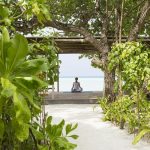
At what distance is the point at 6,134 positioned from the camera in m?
2.01

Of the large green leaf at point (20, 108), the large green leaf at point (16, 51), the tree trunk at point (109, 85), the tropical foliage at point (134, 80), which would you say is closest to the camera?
the large green leaf at point (20, 108)

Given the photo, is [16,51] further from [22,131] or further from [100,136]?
[100,136]

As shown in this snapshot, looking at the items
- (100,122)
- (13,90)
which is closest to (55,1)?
(100,122)

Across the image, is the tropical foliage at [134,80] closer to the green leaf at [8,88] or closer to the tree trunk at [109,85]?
the tree trunk at [109,85]

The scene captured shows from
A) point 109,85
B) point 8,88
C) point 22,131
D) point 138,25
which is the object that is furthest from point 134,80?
point 8,88

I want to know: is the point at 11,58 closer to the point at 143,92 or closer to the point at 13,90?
the point at 13,90

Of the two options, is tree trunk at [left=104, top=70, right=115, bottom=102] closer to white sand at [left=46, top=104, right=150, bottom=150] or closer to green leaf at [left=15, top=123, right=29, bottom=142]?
white sand at [left=46, top=104, right=150, bottom=150]

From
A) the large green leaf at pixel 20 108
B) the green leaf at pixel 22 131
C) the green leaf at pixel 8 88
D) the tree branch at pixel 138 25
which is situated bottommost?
the green leaf at pixel 22 131

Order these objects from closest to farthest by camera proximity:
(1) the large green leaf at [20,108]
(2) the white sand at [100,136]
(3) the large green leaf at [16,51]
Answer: (1) the large green leaf at [20,108] < (3) the large green leaf at [16,51] < (2) the white sand at [100,136]

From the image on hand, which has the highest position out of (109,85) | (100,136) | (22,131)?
(22,131)

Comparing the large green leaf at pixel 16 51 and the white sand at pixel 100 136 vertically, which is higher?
the large green leaf at pixel 16 51

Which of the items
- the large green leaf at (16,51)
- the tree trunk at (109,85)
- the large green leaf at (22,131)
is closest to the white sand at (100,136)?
the tree trunk at (109,85)

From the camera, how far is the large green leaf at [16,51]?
150 cm

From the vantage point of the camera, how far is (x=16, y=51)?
1503 millimetres
